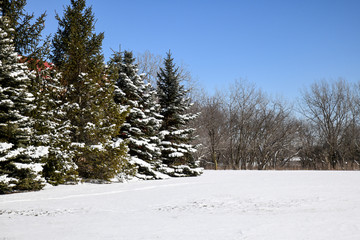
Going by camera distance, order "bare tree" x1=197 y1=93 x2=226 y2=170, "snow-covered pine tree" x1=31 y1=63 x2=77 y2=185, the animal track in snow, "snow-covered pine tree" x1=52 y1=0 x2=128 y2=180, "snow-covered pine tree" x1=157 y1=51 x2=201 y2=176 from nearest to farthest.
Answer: the animal track in snow < "snow-covered pine tree" x1=31 y1=63 x2=77 y2=185 < "snow-covered pine tree" x1=52 y1=0 x2=128 y2=180 < "snow-covered pine tree" x1=157 y1=51 x2=201 y2=176 < "bare tree" x1=197 y1=93 x2=226 y2=170

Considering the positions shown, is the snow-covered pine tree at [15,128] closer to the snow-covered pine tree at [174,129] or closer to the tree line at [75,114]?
the tree line at [75,114]

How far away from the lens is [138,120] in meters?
18.0

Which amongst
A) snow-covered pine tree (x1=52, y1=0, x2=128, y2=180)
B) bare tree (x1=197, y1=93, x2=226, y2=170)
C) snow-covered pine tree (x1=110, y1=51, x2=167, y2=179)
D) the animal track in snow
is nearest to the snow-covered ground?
the animal track in snow

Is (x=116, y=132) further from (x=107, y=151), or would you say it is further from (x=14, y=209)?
(x=14, y=209)

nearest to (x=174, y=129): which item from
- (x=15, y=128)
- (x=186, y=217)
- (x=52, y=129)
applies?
(x=52, y=129)

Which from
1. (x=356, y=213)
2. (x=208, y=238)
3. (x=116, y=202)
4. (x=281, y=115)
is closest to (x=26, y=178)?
(x=116, y=202)

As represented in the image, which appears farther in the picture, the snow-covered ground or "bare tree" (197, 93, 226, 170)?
"bare tree" (197, 93, 226, 170)

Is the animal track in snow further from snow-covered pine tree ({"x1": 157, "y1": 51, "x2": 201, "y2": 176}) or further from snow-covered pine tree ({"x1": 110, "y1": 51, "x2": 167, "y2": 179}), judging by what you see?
snow-covered pine tree ({"x1": 157, "y1": 51, "x2": 201, "y2": 176})

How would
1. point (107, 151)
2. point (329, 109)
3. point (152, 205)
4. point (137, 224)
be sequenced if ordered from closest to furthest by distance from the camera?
point (137, 224) → point (152, 205) → point (107, 151) → point (329, 109)

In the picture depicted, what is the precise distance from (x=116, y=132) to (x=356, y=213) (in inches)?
469

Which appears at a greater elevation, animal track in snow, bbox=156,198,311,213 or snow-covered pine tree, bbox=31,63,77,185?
snow-covered pine tree, bbox=31,63,77,185

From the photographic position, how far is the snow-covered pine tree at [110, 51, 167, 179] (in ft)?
58.3

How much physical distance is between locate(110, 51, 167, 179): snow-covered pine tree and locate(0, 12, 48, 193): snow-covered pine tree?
5.96 m

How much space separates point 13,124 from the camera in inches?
426
